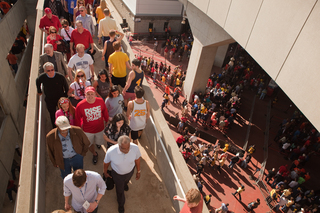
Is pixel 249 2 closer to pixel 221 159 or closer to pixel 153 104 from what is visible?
pixel 153 104

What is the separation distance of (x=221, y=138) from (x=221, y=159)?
9.41ft

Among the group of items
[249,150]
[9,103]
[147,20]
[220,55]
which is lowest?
[220,55]

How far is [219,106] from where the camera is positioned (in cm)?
1819

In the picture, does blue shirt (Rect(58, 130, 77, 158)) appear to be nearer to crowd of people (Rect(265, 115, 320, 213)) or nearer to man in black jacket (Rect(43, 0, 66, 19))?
man in black jacket (Rect(43, 0, 66, 19))

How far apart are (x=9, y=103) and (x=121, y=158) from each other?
9.54m

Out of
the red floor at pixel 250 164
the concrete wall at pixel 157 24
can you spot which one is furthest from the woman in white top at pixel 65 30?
the concrete wall at pixel 157 24

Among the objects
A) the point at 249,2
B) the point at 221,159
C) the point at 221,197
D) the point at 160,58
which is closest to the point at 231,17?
the point at 249,2

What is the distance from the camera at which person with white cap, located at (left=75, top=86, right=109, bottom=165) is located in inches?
152

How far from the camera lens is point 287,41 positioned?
7297 mm

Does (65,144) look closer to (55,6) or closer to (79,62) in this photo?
(79,62)

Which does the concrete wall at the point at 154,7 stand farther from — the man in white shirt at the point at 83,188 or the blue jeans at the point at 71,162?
the man in white shirt at the point at 83,188

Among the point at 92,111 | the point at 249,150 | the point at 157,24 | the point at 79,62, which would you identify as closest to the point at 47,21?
the point at 79,62

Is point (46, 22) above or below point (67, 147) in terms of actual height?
above

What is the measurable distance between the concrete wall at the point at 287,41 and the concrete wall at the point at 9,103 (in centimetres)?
1132
